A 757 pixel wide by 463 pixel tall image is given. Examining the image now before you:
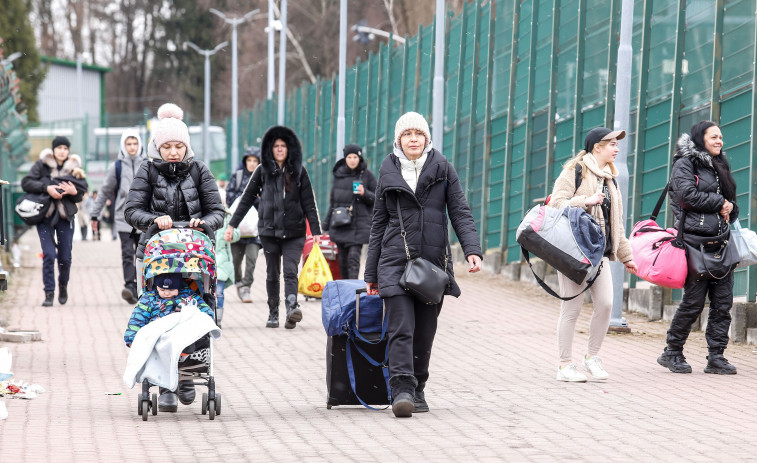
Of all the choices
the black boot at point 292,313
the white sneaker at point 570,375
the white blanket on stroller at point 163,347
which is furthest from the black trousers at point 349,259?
the white blanket on stroller at point 163,347

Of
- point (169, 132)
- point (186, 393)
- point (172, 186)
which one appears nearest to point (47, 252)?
point (172, 186)

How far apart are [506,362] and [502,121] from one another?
9974 mm

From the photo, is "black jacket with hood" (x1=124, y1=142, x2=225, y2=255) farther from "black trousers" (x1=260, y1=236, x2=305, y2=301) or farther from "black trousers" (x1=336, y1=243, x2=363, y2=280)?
"black trousers" (x1=336, y1=243, x2=363, y2=280)

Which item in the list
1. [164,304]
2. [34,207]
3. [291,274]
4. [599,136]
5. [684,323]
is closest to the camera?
[164,304]

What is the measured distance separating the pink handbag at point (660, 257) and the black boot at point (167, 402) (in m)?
3.78

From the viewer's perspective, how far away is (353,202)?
53.4 feet

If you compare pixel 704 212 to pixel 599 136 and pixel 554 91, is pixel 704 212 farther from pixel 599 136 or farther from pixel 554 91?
pixel 554 91

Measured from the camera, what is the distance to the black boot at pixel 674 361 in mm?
10555

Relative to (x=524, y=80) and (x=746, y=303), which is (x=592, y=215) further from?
(x=524, y=80)

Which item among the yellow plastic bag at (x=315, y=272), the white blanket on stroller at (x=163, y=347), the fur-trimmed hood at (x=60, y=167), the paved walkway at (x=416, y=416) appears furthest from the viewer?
the fur-trimmed hood at (x=60, y=167)

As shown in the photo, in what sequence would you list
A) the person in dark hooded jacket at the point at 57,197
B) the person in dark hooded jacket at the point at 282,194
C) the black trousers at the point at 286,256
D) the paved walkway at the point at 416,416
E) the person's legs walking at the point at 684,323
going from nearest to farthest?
the paved walkway at the point at 416,416, the person's legs walking at the point at 684,323, the person in dark hooded jacket at the point at 282,194, the black trousers at the point at 286,256, the person in dark hooded jacket at the point at 57,197

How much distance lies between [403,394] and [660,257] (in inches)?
124

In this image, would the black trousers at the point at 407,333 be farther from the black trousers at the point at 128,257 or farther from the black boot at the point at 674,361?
the black trousers at the point at 128,257

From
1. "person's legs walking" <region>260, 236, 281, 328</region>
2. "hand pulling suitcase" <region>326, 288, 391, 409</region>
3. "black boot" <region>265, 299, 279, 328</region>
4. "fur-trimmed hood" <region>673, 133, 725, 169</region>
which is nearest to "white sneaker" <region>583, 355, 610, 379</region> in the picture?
"fur-trimmed hood" <region>673, 133, 725, 169</region>
